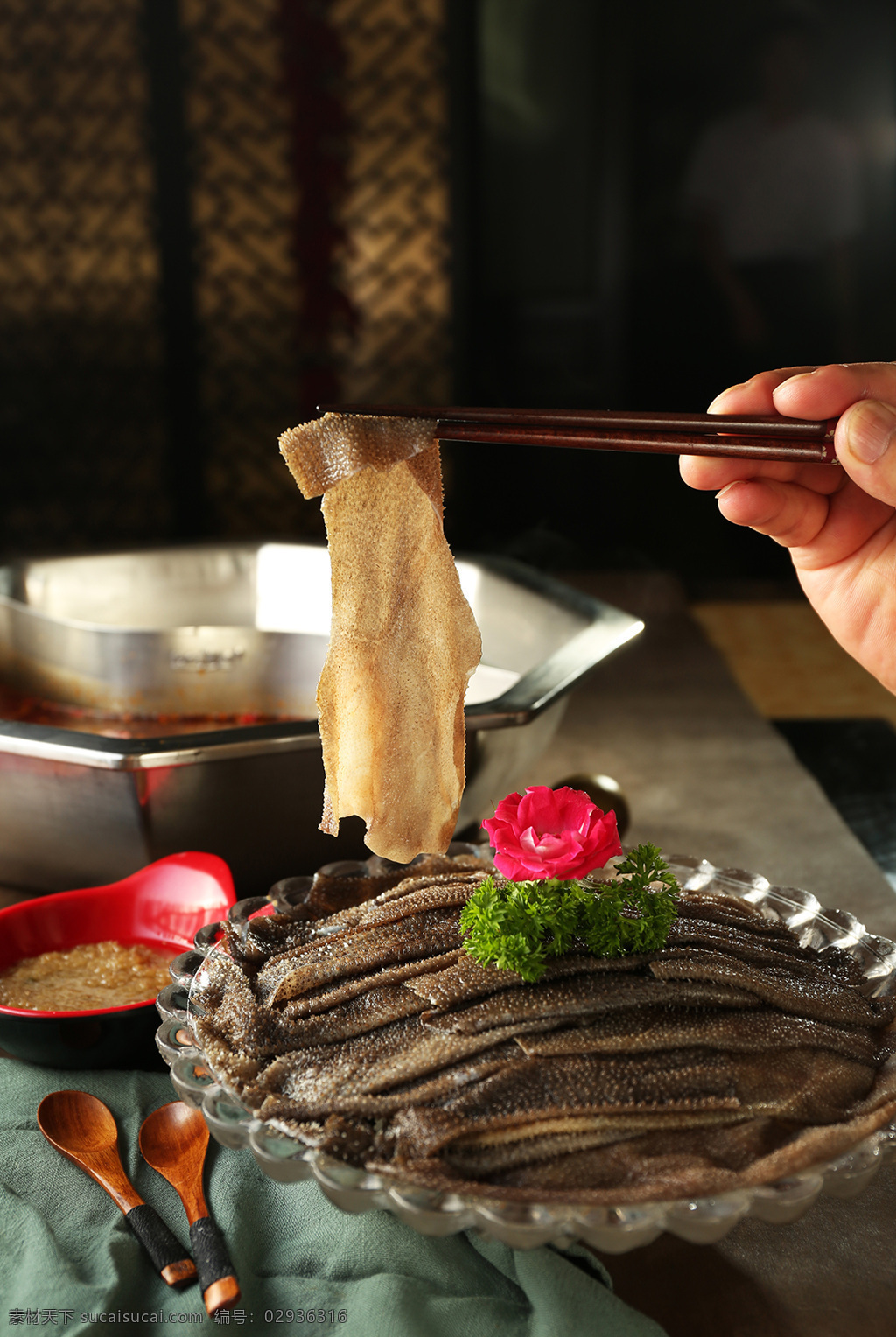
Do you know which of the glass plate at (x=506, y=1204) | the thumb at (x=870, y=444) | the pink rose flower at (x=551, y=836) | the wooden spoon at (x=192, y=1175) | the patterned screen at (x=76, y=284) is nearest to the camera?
the glass plate at (x=506, y=1204)

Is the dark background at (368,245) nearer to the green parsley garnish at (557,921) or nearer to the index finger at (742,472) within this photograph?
the index finger at (742,472)

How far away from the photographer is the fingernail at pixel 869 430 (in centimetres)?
98

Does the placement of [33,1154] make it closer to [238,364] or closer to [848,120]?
A: [238,364]

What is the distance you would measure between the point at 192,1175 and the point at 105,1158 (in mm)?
87

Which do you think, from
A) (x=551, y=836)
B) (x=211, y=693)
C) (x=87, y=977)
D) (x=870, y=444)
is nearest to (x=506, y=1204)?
(x=551, y=836)

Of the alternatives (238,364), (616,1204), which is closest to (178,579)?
(616,1204)

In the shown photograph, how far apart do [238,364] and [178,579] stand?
3.40 m

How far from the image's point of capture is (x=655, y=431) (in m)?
0.95

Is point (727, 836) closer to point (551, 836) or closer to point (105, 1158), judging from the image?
point (551, 836)

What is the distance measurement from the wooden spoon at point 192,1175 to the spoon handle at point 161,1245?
0.03 ft

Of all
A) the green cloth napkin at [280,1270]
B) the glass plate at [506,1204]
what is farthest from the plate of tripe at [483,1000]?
the green cloth napkin at [280,1270]

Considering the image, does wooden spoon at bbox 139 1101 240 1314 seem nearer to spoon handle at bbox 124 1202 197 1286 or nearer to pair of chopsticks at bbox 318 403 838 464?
spoon handle at bbox 124 1202 197 1286

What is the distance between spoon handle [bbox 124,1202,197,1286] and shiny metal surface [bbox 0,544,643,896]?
1.53 feet

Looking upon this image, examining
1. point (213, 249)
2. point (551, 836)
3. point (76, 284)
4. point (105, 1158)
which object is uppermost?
point (213, 249)
